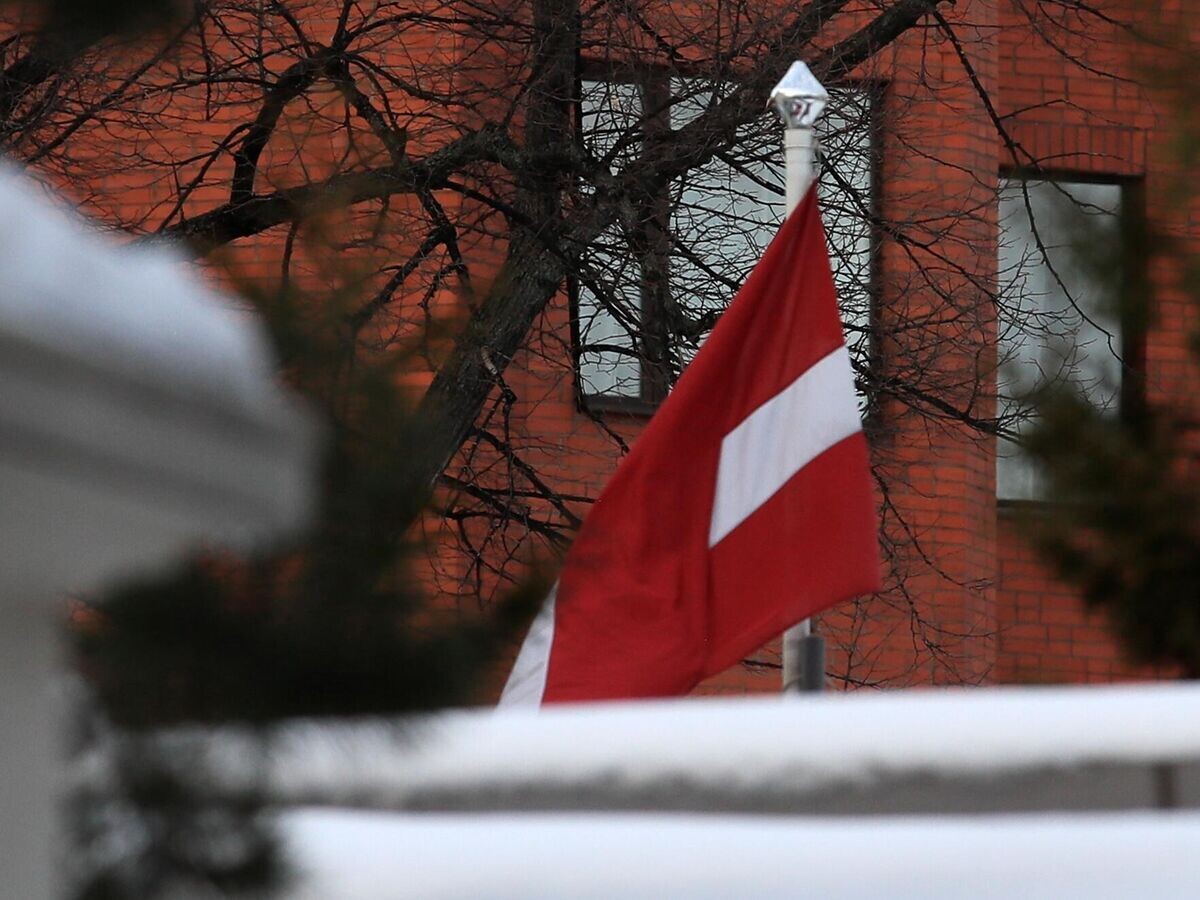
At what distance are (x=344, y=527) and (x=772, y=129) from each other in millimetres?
7741

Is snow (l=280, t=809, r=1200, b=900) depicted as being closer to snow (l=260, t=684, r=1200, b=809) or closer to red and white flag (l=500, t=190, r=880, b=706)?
snow (l=260, t=684, r=1200, b=809)

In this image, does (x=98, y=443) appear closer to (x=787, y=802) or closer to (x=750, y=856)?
(x=750, y=856)

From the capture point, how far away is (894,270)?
1010 centimetres

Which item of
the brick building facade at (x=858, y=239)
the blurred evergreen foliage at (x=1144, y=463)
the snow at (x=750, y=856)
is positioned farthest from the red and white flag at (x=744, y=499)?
the snow at (x=750, y=856)

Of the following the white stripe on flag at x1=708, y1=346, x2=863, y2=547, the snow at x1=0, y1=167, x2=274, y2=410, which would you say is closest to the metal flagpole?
the white stripe on flag at x1=708, y1=346, x2=863, y2=547

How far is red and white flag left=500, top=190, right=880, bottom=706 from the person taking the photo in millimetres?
5234

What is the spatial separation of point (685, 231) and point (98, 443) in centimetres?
820

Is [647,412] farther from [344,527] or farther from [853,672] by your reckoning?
[344,527]

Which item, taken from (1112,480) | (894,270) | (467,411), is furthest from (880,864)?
(894,270)

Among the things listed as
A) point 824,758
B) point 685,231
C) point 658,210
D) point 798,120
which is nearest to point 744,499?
point 798,120

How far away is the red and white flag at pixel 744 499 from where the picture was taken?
17.2ft

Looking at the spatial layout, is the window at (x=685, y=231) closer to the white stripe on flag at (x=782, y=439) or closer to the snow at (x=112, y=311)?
the white stripe on flag at (x=782, y=439)

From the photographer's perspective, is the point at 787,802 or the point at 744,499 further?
the point at 744,499

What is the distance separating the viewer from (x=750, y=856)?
→ 2215 mm
